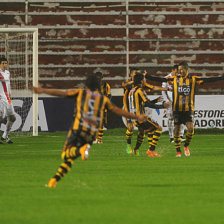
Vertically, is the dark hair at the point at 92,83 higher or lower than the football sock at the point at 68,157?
higher

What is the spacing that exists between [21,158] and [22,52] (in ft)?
39.8

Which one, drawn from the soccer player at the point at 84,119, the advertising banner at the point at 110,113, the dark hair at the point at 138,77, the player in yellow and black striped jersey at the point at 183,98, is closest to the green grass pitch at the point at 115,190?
the soccer player at the point at 84,119

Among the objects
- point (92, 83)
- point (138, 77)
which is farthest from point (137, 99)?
point (92, 83)

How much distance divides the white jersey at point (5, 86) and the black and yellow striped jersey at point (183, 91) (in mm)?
5681

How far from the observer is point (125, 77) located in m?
25.9

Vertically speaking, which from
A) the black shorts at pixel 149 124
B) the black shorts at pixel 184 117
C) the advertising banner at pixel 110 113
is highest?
the black shorts at pixel 184 117

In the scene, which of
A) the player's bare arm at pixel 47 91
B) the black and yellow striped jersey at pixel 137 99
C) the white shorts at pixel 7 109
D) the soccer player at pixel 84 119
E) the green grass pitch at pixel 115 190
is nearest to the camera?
the green grass pitch at pixel 115 190

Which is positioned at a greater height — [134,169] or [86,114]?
[86,114]

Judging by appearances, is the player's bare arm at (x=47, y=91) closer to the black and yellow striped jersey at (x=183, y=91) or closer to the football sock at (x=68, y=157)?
the football sock at (x=68, y=157)

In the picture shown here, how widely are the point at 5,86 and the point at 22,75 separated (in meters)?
6.76

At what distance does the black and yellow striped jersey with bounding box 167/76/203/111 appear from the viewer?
13633mm

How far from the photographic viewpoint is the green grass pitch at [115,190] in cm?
619

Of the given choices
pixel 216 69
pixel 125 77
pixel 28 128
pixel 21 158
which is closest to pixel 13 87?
pixel 28 128

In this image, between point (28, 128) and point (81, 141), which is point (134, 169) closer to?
point (81, 141)
